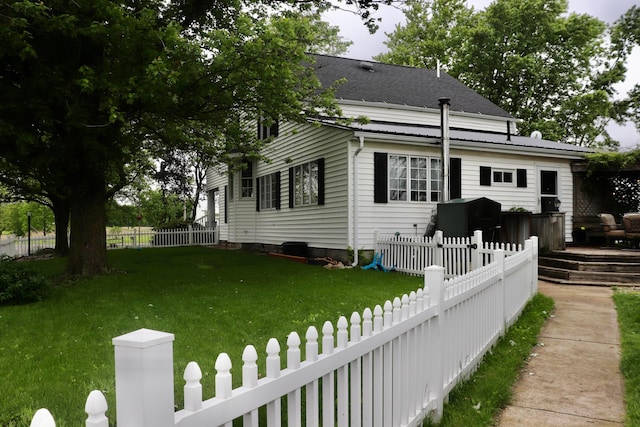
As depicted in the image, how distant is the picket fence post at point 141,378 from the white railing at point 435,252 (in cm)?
827

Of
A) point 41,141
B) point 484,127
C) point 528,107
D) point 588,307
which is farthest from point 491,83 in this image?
point 41,141

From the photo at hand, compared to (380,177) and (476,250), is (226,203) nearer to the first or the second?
(380,177)

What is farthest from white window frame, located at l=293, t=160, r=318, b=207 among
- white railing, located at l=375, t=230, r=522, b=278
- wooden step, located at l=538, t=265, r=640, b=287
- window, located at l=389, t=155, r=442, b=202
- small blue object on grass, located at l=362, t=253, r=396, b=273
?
wooden step, located at l=538, t=265, r=640, b=287

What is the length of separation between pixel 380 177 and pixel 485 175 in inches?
149

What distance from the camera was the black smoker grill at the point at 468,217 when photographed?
10969 mm

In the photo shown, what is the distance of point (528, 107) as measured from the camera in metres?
31.7

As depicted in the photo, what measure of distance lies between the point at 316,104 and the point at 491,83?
82.3 ft

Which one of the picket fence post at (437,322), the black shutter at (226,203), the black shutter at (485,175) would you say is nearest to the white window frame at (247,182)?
the black shutter at (226,203)

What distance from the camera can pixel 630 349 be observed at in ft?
16.8

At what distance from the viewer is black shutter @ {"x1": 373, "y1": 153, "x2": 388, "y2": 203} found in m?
12.7

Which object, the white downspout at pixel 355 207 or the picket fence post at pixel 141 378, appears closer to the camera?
the picket fence post at pixel 141 378

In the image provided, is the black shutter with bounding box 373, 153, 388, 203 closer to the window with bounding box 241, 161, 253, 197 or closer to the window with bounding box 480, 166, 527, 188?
the window with bounding box 480, 166, 527, 188

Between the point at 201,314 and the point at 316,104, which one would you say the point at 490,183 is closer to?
the point at 316,104

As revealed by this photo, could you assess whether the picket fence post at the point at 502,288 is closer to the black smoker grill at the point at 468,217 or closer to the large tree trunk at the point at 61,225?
the black smoker grill at the point at 468,217
